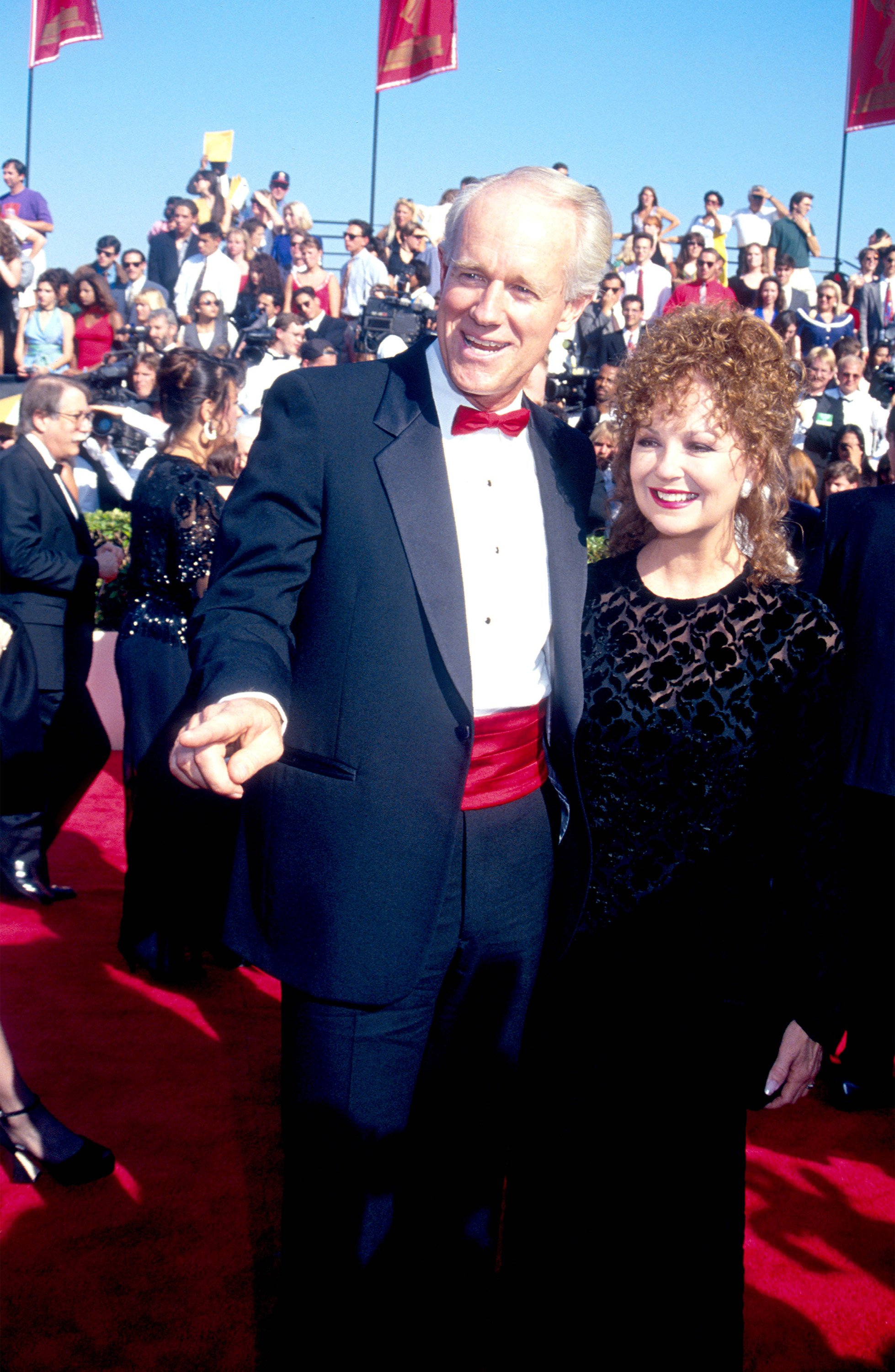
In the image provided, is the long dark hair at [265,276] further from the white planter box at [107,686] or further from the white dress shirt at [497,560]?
the white dress shirt at [497,560]

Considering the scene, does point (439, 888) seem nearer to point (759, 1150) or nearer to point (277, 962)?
point (277, 962)

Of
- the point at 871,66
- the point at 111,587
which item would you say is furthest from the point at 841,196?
the point at 111,587

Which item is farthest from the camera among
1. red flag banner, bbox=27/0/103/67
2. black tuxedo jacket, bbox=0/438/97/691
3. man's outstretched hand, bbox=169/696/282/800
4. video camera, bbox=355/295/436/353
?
red flag banner, bbox=27/0/103/67

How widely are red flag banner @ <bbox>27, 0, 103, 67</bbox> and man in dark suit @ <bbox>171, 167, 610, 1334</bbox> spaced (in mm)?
14633

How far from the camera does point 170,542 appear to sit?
4.22 meters

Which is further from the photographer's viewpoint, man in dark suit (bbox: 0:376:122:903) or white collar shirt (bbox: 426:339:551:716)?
man in dark suit (bbox: 0:376:122:903)

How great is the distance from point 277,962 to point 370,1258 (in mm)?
595

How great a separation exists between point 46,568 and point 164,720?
33.8 inches

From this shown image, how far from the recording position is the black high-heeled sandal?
9.69ft

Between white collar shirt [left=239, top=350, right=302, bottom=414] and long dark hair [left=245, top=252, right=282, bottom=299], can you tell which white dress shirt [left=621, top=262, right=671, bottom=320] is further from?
white collar shirt [left=239, top=350, right=302, bottom=414]

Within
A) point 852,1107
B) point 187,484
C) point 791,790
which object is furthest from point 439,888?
point 187,484

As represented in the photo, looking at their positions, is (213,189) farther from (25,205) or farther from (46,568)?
(46,568)

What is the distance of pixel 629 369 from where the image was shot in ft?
7.10

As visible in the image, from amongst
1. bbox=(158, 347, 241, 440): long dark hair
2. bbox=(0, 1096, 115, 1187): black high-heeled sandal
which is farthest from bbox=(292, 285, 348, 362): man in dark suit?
bbox=(0, 1096, 115, 1187): black high-heeled sandal
